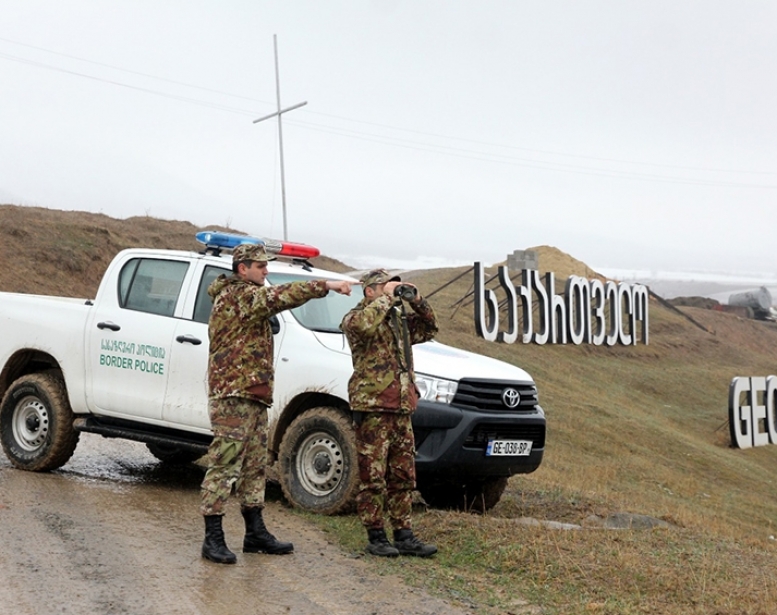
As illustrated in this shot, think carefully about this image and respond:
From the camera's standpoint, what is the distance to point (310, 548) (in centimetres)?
696

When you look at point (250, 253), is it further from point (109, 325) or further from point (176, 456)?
point (176, 456)

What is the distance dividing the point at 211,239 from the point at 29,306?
2.27 meters

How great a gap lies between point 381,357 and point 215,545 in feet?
5.19

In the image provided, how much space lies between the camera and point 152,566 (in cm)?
617

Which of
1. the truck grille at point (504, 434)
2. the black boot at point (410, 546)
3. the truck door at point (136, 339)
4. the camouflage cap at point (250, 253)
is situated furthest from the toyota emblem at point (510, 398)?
the truck door at point (136, 339)

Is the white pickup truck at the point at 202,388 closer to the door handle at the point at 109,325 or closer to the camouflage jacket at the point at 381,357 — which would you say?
the door handle at the point at 109,325

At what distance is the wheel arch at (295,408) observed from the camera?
26.8 ft

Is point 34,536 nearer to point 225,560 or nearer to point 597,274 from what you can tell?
point 225,560

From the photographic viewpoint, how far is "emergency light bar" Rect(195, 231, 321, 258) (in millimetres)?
8195

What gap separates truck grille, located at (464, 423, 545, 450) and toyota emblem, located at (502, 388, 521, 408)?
18 cm

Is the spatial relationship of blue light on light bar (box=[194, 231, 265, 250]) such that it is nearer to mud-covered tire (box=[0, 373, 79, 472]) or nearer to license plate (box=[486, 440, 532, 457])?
mud-covered tire (box=[0, 373, 79, 472])

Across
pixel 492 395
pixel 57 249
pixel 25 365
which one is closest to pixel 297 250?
pixel 492 395

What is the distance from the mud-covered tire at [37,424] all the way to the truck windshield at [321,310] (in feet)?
7.40


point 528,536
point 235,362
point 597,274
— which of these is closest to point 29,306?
point 235,362
